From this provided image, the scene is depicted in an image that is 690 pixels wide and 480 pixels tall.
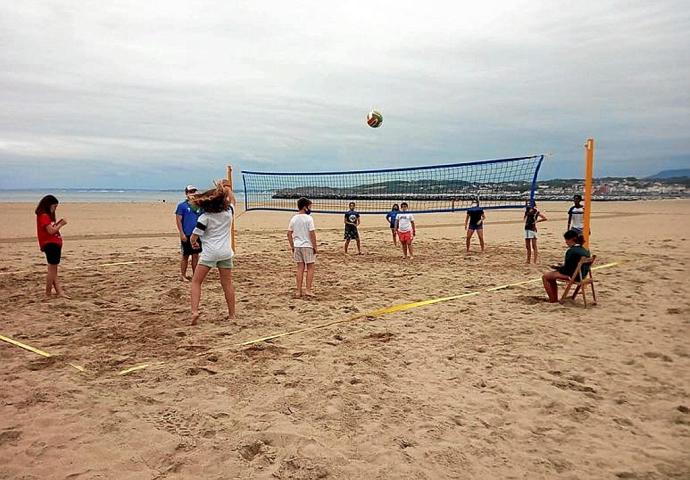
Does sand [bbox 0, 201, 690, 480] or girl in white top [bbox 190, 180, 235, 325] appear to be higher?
girl in white top [bbox 190, 180, 235, 325]

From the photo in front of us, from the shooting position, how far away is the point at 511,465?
105 inches

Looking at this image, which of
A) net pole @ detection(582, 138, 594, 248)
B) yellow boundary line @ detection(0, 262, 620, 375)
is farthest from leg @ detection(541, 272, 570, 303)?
net pole @ detection(582, 138, 594, 248)

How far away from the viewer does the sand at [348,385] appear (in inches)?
107

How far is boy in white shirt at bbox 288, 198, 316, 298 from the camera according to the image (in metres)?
6.55

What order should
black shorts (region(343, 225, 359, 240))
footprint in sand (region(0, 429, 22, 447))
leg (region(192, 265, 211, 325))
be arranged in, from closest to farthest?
1. footprint in sand (region(0, 429, 22, 447))
2. leg (region(192, 265, 211, 325))
3. black shorts (region(343, 225, 359, 240))

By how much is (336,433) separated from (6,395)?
235cm

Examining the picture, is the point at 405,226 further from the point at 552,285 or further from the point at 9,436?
the point at 9,436

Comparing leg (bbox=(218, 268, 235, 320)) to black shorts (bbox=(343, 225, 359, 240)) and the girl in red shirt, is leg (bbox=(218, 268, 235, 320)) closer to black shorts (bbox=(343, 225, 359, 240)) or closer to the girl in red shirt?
the girl in red shirt

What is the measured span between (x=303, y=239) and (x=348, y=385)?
3173mm

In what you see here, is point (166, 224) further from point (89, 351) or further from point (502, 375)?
point (502, 375)

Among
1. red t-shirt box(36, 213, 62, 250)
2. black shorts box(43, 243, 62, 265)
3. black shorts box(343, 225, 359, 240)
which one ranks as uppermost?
red t-shirt box(36, 213, 62, 250)

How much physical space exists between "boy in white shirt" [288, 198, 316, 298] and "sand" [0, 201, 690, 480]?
480mm

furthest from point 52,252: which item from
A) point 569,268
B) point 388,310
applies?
point 569,268

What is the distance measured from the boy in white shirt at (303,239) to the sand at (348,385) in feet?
→ 1.57
